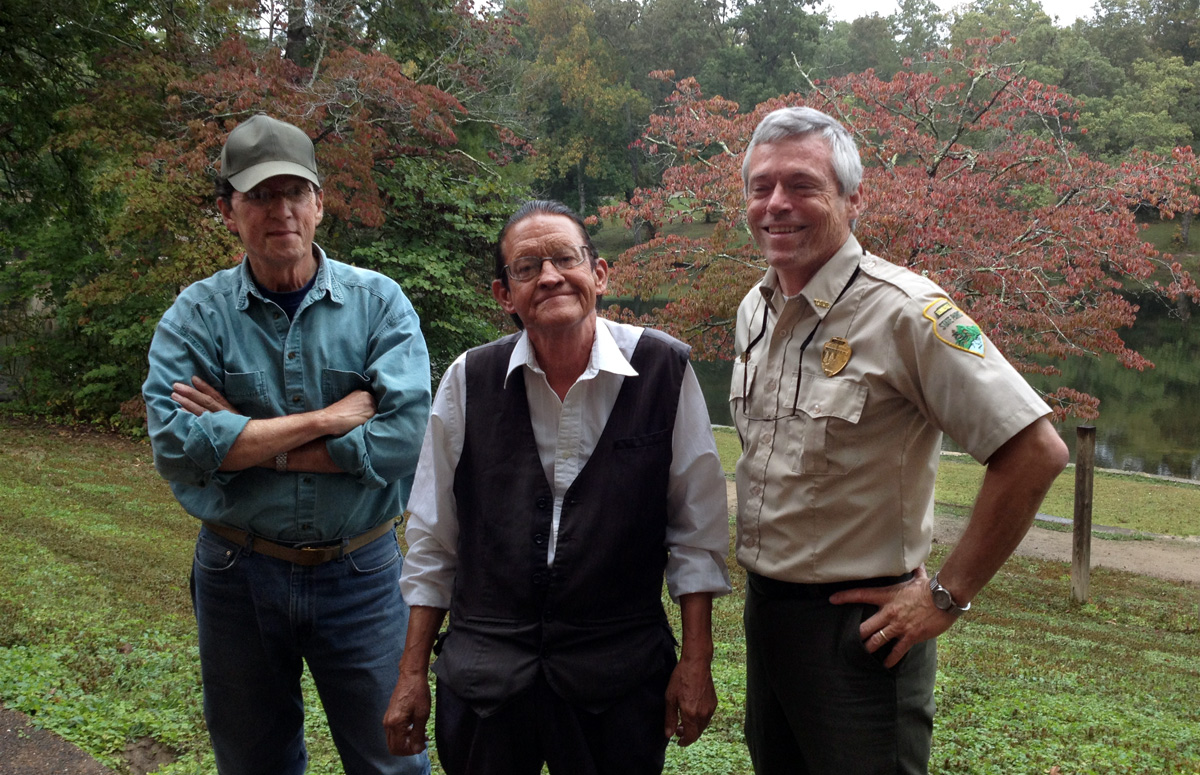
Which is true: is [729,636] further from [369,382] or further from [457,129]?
[457,129]

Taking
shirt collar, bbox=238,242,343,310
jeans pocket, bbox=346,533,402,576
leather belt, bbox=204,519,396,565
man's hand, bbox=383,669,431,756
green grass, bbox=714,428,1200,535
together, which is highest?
shirt collar, bbox=238,242,343,310

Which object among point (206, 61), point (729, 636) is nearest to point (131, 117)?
point (206, 61)

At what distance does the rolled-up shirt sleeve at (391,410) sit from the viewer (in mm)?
2443

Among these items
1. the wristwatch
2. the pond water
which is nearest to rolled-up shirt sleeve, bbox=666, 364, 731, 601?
the wristwatch

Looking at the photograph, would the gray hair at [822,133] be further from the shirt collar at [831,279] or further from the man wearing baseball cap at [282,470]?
the man wearing baseball cap at [282,470]

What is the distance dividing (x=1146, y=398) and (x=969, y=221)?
64.4 feet

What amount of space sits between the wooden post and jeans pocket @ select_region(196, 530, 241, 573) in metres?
7.57

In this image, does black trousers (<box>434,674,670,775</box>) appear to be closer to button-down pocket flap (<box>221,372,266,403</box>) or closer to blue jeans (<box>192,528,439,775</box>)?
blue jeans (<box>192,528,439,775</box>)

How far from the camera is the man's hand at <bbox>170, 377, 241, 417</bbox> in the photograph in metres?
2.45

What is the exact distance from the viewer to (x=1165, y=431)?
22.2 m

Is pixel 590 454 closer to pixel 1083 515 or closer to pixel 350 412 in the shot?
pixel 350 412

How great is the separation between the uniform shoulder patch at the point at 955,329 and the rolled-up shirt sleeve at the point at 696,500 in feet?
1.80

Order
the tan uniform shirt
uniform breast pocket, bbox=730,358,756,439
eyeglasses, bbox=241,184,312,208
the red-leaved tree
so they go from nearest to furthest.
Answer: the tan uniform shirt, uniform breast pocket, bbox=730,358,756,439, eyeglasses, bbox=241,184,312,208, the red-leaved tree

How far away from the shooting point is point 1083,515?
8148mm
